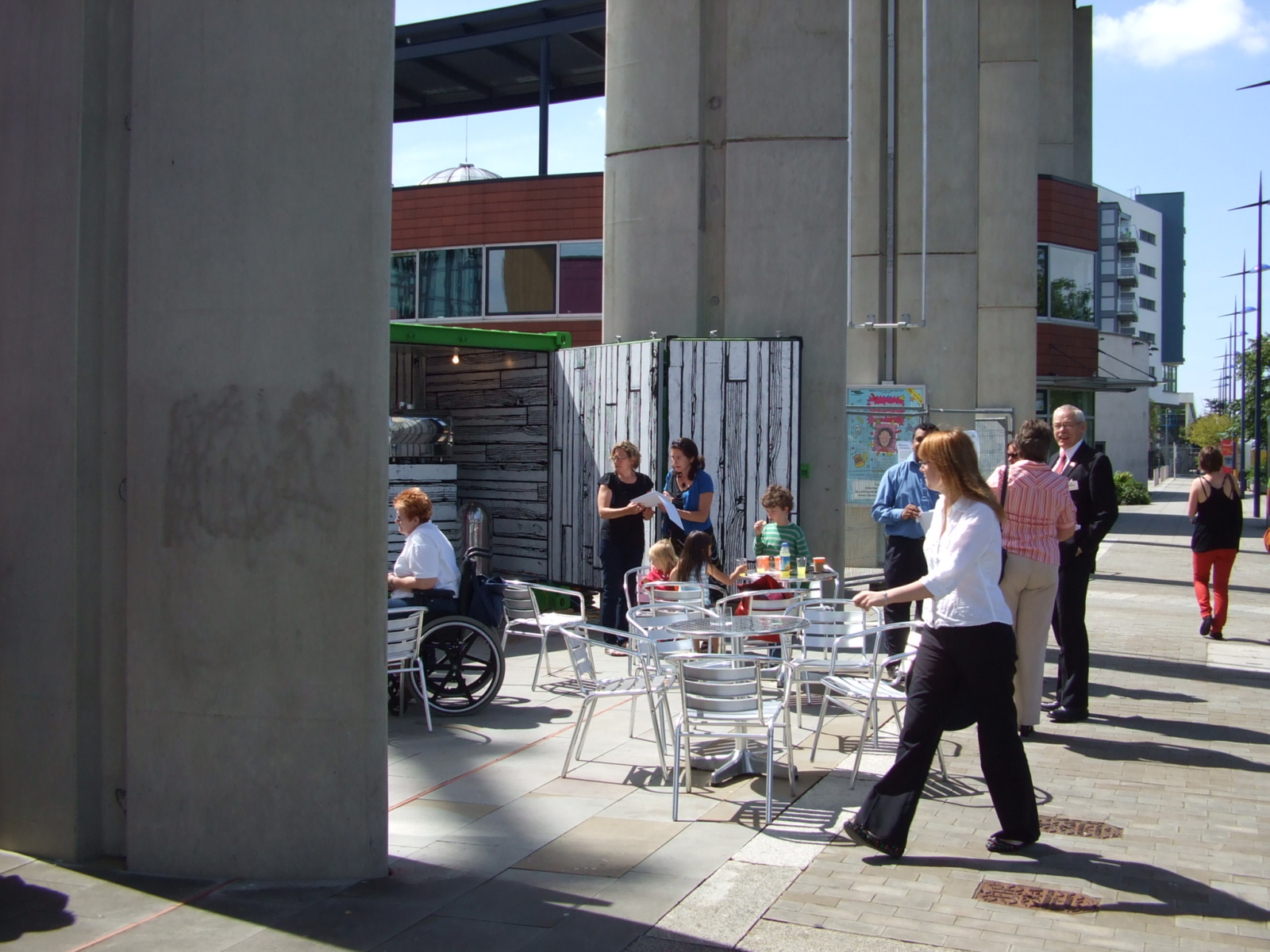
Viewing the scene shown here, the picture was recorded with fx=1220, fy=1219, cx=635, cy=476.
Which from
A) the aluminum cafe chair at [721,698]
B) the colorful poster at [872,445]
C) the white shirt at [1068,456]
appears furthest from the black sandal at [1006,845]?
the colorful poster at [872,445]

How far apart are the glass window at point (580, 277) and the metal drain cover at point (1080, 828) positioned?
19759 mm

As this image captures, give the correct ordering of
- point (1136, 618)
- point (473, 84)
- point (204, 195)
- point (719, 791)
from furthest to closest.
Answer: point (473, 84) < point (1136, 618) < point (719, 791) < point (204, 195)

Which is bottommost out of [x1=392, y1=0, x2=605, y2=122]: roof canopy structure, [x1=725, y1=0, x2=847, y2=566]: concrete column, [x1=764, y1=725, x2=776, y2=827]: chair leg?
[x1=764, y1=725, x2=776, y2=827]: chair leg

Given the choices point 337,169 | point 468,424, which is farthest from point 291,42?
point 468,424

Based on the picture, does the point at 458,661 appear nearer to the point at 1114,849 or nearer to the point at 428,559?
the point at 428,559

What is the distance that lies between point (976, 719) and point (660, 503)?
4728 millimetres

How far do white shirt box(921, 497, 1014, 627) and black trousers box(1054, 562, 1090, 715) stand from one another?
9.39 ft

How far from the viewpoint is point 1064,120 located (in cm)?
3181

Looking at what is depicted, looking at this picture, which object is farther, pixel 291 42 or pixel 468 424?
pixel 468 424

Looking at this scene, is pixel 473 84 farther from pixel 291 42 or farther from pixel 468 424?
pixel 291 42

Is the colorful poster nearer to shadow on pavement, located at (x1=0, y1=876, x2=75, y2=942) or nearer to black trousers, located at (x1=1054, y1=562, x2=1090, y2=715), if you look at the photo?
black trousers, located at (x1=1054, y1=562, x2=1090, y2=715)

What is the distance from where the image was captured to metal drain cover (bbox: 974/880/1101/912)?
175 inches

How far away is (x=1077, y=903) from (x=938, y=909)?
21.3 inches

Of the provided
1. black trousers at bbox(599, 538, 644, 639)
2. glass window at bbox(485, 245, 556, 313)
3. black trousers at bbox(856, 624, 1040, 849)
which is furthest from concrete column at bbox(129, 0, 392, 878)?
glass window at bbox(485, 245, 556, 313)
